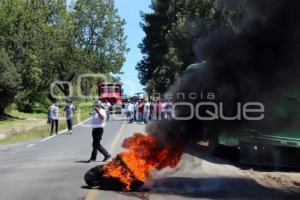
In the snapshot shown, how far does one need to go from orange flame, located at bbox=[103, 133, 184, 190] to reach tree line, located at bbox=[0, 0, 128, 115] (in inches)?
1276

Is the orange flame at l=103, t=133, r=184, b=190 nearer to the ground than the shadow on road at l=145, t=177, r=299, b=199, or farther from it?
farther from it

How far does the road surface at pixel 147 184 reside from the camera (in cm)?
955

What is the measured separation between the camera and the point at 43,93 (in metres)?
56.0

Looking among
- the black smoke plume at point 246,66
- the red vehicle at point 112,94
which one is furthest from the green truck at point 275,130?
the red vehicle at point 112,94

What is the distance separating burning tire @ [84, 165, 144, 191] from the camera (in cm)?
1002

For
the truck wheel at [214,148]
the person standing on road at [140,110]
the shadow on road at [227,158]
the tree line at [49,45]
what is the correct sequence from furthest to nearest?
the tree line at [49,45]
the person standing on road at [140,110]
the truck wheel at [214,148]
the shadow on road at [227,158]

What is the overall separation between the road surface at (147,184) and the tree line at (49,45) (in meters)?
27.6

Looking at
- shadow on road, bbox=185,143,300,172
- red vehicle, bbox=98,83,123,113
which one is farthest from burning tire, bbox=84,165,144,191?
red vehicle, bbox=98,83,123,113

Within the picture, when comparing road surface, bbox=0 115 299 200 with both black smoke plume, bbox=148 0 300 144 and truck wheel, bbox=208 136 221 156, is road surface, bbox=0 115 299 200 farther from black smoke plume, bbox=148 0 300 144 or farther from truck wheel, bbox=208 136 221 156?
black smoke plume, bbox=148 0 300 144

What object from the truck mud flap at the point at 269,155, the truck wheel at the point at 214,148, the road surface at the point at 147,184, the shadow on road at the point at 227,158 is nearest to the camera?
the road surface at the point at 147,184

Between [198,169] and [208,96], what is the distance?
2.88m

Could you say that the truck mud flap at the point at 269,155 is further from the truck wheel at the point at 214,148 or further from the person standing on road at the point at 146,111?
the person standing on road at the point at 146,111

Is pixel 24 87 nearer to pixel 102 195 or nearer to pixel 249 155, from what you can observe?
pixel 249 155

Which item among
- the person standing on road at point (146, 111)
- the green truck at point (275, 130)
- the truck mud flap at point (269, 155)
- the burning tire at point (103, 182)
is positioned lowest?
the burning tire at point (103, 182)
